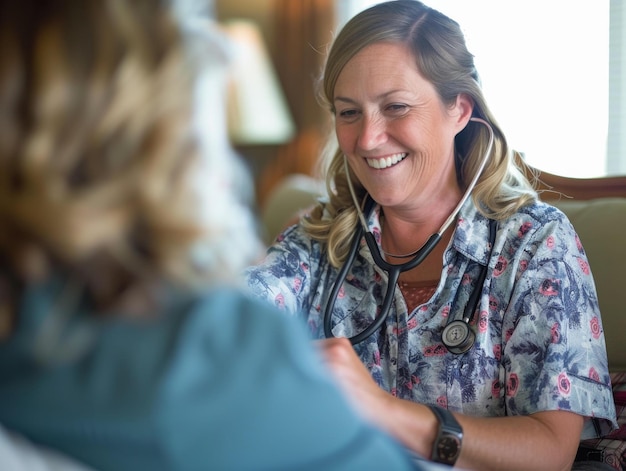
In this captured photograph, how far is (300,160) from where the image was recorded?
4234mm

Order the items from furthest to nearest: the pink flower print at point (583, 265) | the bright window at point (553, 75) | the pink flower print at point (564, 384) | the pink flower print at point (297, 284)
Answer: the bright window at point (553, 75)
the pink flower print at point (297, 284)
the pink flower print at point (583, 265)
the pink flower print at point (564, 384)

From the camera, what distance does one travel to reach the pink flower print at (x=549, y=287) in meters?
1.42

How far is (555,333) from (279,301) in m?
0.58

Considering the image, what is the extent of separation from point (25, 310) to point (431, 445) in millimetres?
788

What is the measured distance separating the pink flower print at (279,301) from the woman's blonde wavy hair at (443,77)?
0.47 ft

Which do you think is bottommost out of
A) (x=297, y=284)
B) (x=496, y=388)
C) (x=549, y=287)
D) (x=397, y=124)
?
(x=496, y=388)

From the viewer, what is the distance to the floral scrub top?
1.40 meters

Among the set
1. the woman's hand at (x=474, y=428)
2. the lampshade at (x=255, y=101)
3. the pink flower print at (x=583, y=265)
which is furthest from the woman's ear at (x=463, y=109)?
the lampshade at (x=255, y=101)

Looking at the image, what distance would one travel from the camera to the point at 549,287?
A: 1.43m

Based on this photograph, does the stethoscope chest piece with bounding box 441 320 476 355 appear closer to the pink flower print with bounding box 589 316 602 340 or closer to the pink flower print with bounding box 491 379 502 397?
the pink flower print with bounding box 491 379 502 397

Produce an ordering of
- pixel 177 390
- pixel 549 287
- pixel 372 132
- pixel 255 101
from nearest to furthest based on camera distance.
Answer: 1. pixel 177 390
2. pixel 549 287
3. pixel 372 132
4. pixel 255 101

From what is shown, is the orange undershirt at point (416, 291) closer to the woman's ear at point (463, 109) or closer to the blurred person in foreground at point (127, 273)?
the woman's ear at point (463, 109)

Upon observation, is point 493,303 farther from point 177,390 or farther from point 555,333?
point 177,390

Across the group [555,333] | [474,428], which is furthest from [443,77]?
[474,428]
